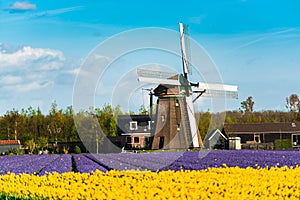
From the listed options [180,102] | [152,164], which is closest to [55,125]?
[180,102]

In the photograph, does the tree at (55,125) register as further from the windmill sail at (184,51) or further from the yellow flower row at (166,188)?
the yellow flower row at (166,188)

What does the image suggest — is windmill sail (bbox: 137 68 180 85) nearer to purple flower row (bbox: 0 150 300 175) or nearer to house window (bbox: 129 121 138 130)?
purple flower row (bbox: 0 150 300 175)

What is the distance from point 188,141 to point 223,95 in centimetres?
478

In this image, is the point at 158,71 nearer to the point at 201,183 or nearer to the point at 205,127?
the point at 205,127

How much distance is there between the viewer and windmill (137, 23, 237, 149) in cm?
3894

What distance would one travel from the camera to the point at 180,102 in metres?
39.2

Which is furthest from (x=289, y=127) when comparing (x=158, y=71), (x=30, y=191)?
(x=30, y=191)

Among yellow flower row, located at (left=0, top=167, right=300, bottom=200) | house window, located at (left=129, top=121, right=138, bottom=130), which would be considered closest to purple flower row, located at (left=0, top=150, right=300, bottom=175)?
yellow flower row, located at (left=0, top=167, right=300, bottom=200)

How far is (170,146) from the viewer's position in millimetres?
39375

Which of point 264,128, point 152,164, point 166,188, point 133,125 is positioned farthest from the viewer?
point 133,125

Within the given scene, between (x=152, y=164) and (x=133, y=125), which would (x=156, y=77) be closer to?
(x=152, y=164)

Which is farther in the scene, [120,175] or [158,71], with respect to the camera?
[158,71]

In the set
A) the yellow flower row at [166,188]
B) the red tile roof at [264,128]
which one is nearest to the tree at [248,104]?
the red tile roof at [264,128]

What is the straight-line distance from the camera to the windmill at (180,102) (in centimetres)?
3894
